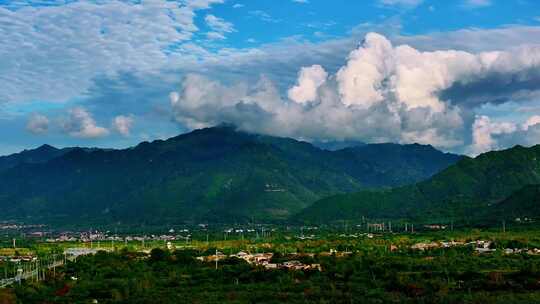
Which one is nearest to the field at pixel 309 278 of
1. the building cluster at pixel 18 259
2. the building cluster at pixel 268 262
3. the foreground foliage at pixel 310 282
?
the foreground foliage at pixel 310 282

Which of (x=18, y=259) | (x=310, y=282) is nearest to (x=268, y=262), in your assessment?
(x=310, y=282)

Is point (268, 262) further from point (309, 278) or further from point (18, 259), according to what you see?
point (18, 259)

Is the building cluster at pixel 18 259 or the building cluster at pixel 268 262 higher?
the building cluster at pixel 268 262

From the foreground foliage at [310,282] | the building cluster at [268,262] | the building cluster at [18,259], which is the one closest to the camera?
the foreground foliage at [310,282]

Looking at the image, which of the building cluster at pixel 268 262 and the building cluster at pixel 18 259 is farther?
the building cluster at pixel 18 259

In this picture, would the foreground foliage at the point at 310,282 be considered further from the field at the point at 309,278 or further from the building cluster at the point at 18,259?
the building cluster at the point at 18,259

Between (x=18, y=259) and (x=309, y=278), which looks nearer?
(x=309, y=278)

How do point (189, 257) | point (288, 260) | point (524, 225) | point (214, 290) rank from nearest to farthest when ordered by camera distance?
point (214, 290) → point (288, 260) → point (189, 257) → point (524, 225)

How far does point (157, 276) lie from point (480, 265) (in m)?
45.6

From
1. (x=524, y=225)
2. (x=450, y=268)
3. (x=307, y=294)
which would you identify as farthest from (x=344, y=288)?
(x=524, y=225)

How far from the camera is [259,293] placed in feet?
245

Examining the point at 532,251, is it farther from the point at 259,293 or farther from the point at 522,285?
the point at 259,293

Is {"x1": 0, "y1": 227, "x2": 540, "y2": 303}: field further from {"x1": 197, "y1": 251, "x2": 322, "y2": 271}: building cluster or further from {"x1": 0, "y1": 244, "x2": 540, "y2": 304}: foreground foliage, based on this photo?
{"x1": 197, "y1": 251, "x2": 322, "y2": 271}: building cluster

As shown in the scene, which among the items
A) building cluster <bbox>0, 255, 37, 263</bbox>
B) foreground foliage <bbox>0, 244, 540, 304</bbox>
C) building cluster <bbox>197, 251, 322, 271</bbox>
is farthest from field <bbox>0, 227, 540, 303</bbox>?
building cluster <bbox>0, 255, 37, 263</bbox>
